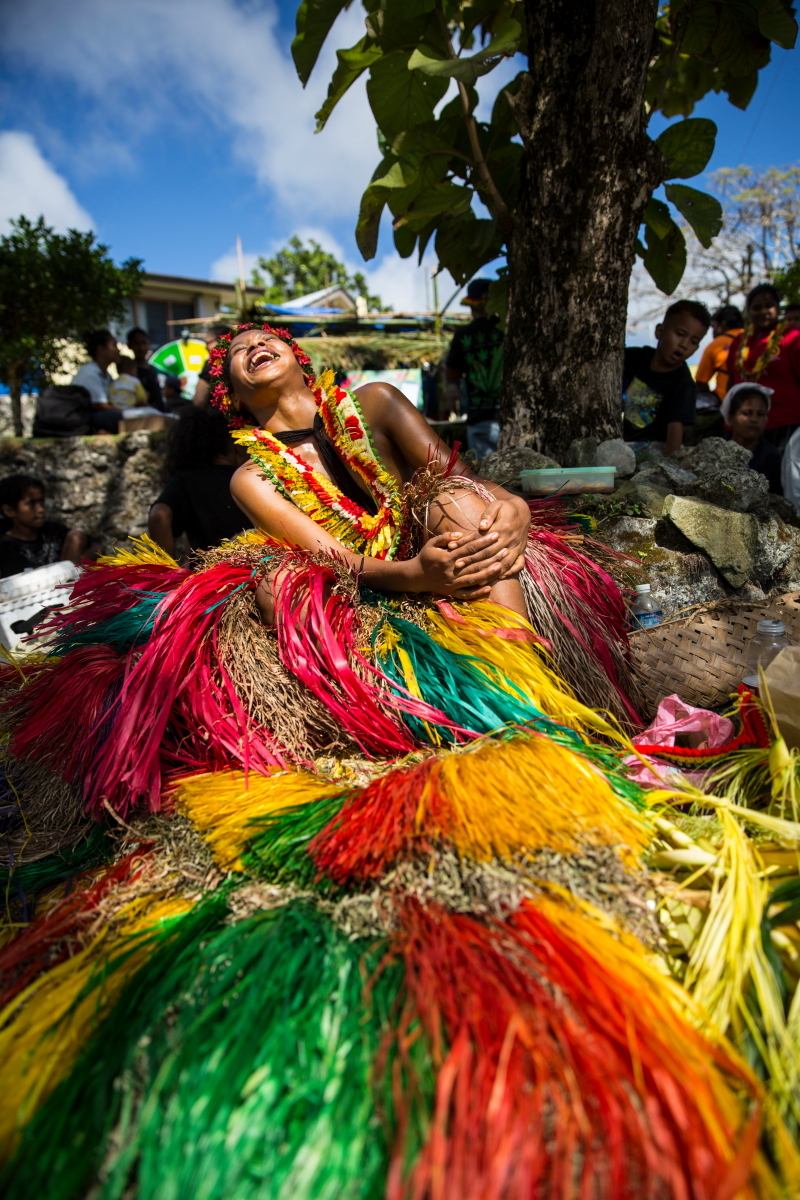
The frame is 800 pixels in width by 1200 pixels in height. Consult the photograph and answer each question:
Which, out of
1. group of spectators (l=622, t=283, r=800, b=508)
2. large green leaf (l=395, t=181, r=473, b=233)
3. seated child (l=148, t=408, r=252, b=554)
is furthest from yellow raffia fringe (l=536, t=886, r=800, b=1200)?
large green leaf (l=395, t=181, r=473, b=233)

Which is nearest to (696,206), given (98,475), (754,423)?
(754,423)

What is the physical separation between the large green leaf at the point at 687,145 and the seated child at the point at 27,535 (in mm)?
3921

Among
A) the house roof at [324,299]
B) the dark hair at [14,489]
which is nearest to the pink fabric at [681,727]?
the dark hair at [14,489]

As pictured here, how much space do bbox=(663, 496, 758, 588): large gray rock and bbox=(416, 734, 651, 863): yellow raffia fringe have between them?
1.68 meters

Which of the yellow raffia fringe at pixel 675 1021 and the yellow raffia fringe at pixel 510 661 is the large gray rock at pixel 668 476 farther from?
the yellow raffia fringe at pixel 675 1021

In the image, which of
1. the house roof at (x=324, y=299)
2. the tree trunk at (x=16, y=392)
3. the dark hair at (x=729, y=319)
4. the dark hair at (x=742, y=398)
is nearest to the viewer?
the dark hair at (x=742, y=398)

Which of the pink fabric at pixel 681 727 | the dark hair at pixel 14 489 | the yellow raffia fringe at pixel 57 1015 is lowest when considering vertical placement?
the yellow raffia fringe at pixel 57 1015

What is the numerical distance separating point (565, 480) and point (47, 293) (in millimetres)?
7539

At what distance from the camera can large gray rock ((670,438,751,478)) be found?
9.85ft

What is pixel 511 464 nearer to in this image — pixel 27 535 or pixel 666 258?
pixel 666 258

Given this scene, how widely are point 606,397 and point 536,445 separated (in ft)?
1.25

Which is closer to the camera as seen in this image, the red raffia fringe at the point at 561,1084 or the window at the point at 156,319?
the red raffia fringe at the point at 561,1084

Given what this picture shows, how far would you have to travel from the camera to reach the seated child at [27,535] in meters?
4.12

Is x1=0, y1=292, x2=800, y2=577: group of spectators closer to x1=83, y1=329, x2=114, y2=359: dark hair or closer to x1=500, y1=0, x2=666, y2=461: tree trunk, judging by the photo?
x1=500, y1=0, x2=666, y2=461: tree trunk
